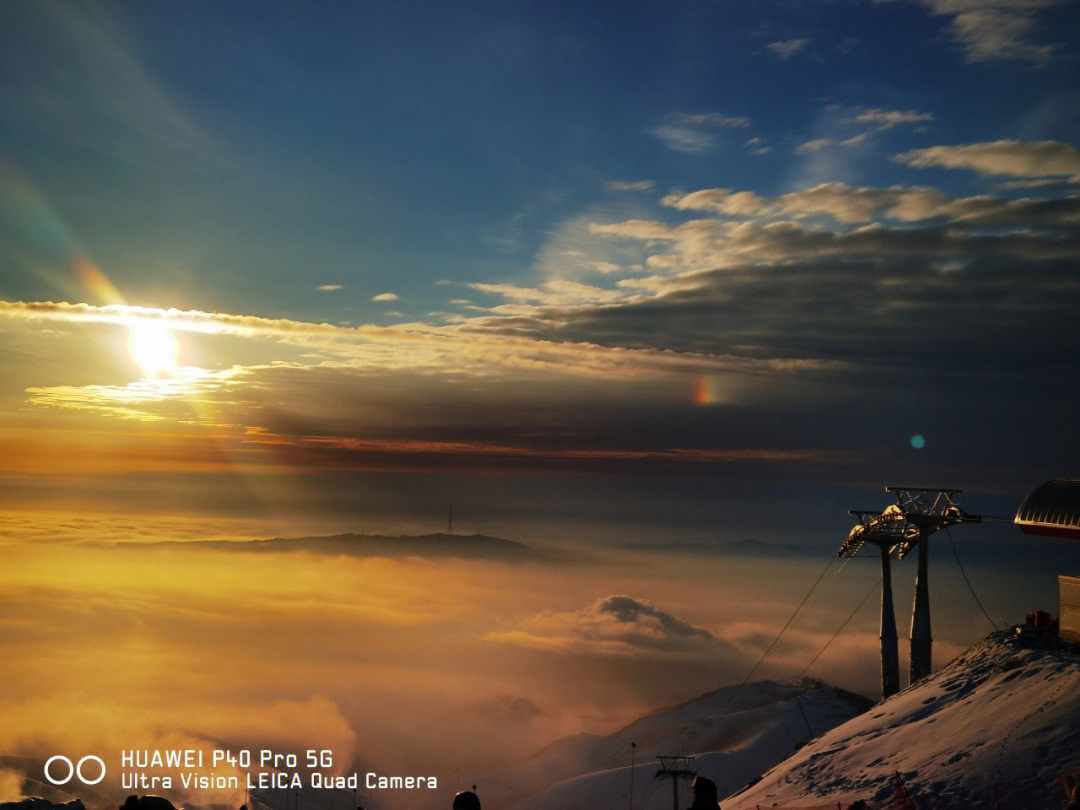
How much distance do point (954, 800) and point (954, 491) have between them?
98.1 feet

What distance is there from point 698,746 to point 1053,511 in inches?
4950

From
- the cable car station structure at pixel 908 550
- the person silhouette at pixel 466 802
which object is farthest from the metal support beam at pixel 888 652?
the person silhouette at pixel 466 802

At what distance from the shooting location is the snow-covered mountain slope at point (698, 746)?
348 ft

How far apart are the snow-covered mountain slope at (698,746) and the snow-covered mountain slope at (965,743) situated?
1007 inches

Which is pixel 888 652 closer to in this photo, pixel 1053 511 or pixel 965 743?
pixel 1053 511

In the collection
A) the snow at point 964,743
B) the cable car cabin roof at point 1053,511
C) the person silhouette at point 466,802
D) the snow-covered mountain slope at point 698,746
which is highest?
the cable car cabin roof at point 1053,511

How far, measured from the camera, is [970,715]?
112 ft

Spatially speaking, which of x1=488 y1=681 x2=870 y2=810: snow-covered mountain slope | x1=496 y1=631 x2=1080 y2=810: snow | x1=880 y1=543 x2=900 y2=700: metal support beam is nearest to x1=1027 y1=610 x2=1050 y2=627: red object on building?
x1=496 y1=631 x2=1080 y2=810: snow

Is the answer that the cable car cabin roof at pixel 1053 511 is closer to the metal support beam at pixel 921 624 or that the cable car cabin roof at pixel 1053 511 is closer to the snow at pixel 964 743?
the snow at pixel 964 743

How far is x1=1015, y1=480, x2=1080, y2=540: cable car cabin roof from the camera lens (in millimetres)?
37531

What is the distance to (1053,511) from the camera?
38.3 m

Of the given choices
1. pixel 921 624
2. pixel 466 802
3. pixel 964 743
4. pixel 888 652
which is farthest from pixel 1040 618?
pixel 466 802

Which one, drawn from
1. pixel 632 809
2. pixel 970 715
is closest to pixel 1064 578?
pixel 970 715

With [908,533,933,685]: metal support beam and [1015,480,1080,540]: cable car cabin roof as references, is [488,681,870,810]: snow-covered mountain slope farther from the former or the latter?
[1015,480,1080,540]: cable car cabin roof
